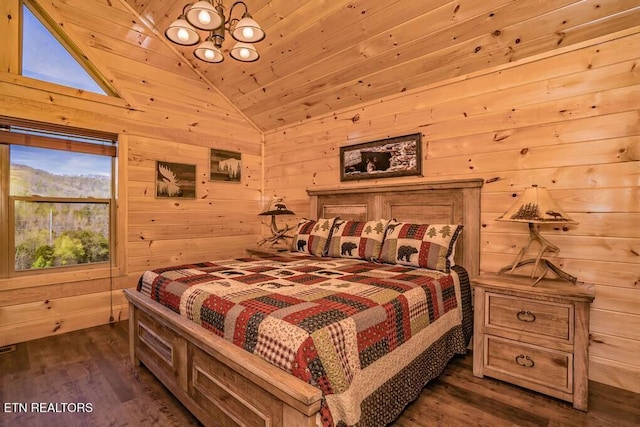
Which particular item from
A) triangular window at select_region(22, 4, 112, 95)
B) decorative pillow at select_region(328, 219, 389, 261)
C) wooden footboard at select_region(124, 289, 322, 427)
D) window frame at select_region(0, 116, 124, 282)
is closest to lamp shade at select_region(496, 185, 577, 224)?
decorative pillow at select_region(328, 219, 389, 261)

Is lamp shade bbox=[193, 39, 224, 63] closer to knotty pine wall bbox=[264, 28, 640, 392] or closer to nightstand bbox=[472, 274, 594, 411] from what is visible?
knotty pine wall bbox=[264, 28, 640, 392]

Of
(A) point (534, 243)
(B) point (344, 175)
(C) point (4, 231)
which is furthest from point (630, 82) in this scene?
(C) point (4, 231)

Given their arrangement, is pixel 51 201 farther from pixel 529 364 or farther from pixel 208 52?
pixel 529 364

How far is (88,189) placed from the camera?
10.3 ft

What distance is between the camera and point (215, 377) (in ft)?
4.72

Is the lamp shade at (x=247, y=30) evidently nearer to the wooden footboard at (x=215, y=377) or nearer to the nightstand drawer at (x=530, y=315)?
the wooden footboard at (x=215, y=377)

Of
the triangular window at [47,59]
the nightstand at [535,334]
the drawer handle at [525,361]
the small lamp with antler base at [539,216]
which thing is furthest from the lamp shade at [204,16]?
the drawer handle at [525,361]

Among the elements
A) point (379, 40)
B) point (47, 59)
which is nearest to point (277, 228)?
point (379, 40)

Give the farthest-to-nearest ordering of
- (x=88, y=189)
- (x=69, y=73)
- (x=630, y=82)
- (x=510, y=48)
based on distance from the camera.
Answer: (x=88, y=189)
(x=69, y=73)
(x=510, y=48)
(x=630, y=82)

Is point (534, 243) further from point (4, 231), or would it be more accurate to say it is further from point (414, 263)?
point (4, 231)

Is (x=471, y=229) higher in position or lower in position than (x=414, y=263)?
higher

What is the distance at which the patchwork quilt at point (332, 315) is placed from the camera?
116 centimetres

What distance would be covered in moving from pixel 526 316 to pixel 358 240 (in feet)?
4.25

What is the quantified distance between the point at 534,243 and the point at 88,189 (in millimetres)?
3915
